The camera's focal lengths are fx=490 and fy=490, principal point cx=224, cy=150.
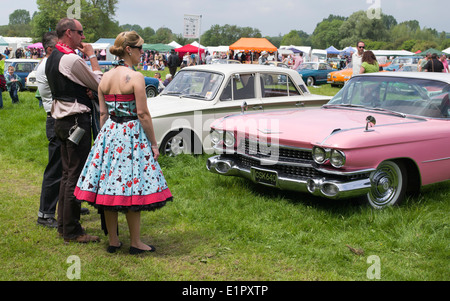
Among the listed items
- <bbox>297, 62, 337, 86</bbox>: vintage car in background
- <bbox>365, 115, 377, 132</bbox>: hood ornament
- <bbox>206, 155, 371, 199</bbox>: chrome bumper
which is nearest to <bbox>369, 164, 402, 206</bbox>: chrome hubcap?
<bbox>206, 155, 371, 199</bbox>: chrome bumper

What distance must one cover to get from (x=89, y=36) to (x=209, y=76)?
241 ft

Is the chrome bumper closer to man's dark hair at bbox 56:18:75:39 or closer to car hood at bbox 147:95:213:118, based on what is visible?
car hood at bbox 147:95:213:118

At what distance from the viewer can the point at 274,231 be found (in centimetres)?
492

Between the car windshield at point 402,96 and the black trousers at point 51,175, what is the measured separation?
3686 millimetres

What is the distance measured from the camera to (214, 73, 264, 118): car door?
8.12 metres

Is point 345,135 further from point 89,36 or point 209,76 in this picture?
point 89,36

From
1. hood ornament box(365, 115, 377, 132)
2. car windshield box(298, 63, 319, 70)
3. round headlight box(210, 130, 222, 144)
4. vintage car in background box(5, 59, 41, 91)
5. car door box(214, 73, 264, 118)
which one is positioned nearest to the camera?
hood ornament box(365, 115, 377, 132)

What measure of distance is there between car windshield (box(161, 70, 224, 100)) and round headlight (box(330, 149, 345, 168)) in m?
3.58

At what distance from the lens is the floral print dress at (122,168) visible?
13.2 feet

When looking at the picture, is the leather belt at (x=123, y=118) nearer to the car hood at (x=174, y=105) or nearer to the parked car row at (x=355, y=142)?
the parked car row at (x=355, y=142)

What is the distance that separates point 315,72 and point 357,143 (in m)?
23.0

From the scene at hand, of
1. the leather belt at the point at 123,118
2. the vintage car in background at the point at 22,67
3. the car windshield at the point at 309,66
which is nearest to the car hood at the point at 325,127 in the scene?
the leather belt at the point at 123,118
